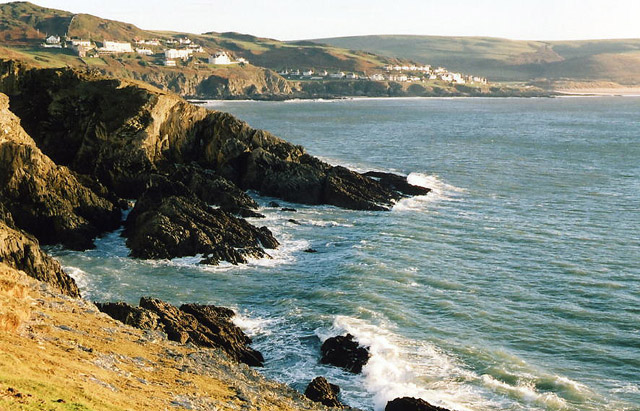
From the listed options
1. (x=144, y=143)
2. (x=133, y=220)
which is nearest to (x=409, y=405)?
(x=133, y=220)

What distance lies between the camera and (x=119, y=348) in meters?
23.3

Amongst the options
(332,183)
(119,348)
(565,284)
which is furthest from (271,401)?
(332,183)

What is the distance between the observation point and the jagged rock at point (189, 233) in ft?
142

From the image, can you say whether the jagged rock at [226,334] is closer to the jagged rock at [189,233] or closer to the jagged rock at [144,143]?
the jagged rock at [189,233]

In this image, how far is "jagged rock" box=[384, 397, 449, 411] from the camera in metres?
23.9

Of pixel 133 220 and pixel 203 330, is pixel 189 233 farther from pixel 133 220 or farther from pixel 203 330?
pixel 203 330

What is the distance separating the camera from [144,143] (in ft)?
196

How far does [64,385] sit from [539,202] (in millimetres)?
51931

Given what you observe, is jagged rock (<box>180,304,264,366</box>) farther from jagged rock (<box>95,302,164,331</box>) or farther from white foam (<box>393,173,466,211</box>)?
white foam (<box>393,173,466,211</box>)

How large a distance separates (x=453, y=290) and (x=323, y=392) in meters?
14.4

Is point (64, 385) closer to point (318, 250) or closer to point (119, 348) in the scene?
point (119, 348)

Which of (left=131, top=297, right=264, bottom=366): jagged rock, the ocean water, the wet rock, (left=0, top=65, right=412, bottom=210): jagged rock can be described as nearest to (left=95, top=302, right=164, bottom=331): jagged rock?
(left=131, top=297, right=264, bottom=366): jagged rock

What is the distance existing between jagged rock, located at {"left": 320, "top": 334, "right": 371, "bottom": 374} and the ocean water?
451 mm

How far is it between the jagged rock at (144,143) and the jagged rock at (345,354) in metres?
29.9
